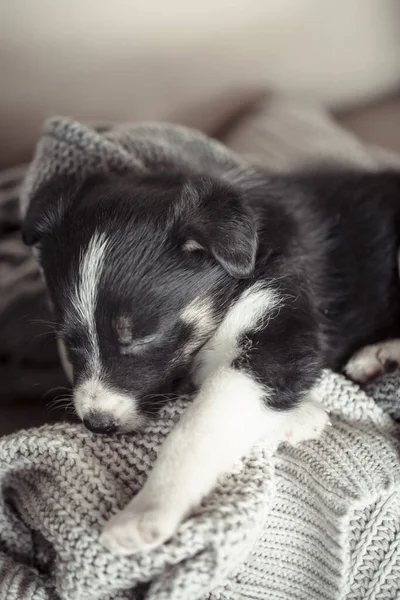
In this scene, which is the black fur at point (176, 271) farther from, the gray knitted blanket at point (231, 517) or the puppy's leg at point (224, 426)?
the gray knitted blanket at point (231, 517)

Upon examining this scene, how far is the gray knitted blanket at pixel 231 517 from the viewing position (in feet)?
3.49

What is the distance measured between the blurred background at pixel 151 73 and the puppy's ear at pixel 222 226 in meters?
0.65

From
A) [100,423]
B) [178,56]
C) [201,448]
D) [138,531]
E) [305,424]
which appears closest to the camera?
[138,531]

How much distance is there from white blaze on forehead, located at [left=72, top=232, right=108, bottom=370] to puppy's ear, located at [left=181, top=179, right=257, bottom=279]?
19 centimetres

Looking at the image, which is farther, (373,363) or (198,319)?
(373,363)

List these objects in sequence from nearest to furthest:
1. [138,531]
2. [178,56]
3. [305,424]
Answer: [138,531] < [305,424] < [178,56]

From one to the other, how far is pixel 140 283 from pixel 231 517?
52cm

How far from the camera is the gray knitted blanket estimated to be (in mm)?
1063

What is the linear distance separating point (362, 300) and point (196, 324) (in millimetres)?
587

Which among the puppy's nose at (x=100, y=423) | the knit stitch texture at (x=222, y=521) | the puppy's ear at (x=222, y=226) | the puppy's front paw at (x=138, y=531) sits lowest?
the knit stitch texture at (x=222, y=521)

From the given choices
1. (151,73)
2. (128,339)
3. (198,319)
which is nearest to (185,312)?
(198,319)

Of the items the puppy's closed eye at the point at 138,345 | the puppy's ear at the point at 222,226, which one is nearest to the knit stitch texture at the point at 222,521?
the puppy's closed eye at the point at 138,345

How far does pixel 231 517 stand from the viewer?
1.08 meters

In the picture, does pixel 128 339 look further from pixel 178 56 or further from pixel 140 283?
pixel 178 56
